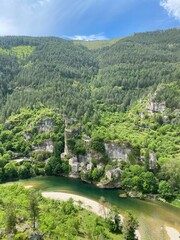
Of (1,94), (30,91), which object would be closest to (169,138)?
(30,91)

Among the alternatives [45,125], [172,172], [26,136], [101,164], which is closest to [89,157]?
[101,164]

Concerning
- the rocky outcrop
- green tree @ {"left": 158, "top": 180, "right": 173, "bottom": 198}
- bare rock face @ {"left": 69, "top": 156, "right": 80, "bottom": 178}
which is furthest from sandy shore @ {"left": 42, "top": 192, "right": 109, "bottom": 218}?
green tree @ {"left": 158, "top": 180, "right": 173, "bottom": 198}

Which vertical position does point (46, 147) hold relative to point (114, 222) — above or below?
above

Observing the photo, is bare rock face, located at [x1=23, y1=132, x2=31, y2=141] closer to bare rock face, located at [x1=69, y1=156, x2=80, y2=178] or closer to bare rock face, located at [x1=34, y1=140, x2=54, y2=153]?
bare rock face, located at [x1=34, y1=140, x2=54, y2=153]

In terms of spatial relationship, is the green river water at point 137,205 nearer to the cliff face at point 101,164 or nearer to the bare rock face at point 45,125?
the cliff face at point 101,164

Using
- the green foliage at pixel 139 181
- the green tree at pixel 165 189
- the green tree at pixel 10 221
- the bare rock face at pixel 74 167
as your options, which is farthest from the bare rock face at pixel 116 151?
the green tree at pixel 10 221

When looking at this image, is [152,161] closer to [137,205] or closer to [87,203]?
[137,205]
